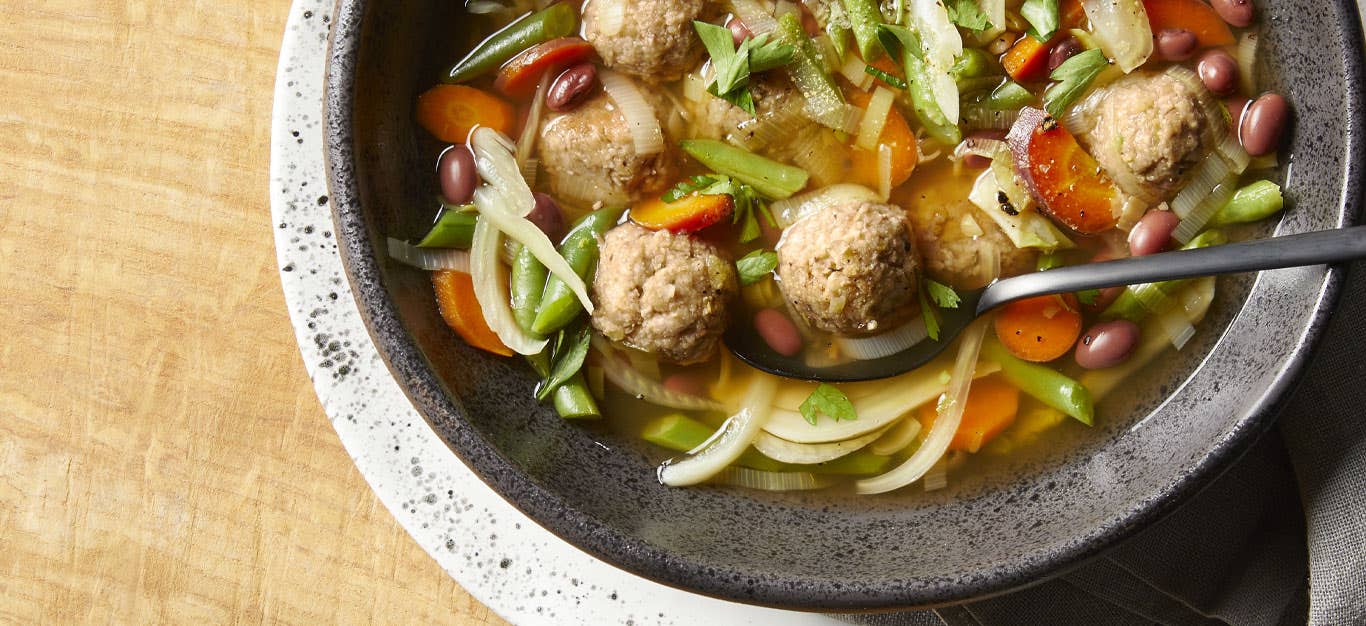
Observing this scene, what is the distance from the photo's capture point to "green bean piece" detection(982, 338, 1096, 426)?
10.0ft

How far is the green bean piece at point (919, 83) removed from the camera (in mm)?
3031

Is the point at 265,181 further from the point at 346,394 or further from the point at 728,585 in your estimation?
the point at 728,585

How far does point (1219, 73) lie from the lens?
2.93 metres

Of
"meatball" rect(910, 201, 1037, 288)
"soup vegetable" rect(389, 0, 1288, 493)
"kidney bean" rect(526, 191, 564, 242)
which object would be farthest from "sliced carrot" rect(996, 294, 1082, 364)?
"kidney bean" rect(526, 191, 564, 242)

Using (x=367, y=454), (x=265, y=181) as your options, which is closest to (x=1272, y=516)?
(x=367, y=454)

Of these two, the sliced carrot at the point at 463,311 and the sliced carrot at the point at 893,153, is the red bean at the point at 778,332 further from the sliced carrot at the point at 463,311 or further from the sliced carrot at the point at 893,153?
the sliced carrot at the point at 463,311

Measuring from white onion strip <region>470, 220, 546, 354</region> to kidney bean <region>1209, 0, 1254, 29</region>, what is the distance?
2071mm

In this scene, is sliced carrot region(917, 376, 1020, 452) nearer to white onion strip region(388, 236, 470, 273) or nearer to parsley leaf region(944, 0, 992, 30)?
parsley leaf region(944, 0, 992, 30)

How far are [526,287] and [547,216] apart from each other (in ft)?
0.69

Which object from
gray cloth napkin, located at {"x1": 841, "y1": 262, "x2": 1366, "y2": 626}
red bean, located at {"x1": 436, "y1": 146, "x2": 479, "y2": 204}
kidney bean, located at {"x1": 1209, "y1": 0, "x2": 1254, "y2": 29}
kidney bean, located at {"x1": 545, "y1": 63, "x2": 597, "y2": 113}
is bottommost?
gray cloth napkin, located at {"x1": 841, "y1": 262, "x2": 1366, "y2": 626}

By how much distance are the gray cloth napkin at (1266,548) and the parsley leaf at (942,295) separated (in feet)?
2.85

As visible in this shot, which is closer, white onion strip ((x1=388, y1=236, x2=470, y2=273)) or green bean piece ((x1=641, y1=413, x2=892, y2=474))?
white onion strip ((x1=388, y1=236, x2=470, y2=273))

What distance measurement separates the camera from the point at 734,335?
3088 millimetres

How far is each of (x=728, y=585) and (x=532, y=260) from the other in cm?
105
